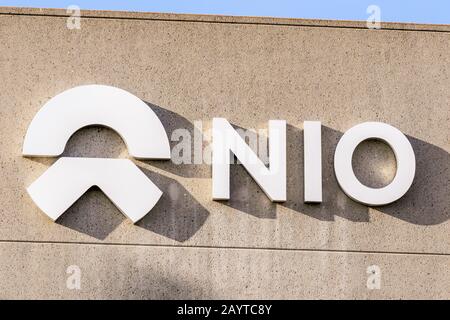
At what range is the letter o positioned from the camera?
11625 millimetres

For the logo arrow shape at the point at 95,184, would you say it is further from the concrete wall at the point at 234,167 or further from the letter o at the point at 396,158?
the letter o at the point at 396,158

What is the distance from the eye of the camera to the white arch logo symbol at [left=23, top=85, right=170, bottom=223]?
36.8 feet

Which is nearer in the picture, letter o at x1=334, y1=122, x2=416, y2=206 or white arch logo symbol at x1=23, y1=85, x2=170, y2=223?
white arch logo symbol at x1=23, y1=85, x2=170, y2=223

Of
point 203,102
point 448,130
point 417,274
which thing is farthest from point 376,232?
point 203,102

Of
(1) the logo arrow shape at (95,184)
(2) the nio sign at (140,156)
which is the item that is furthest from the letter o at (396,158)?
(1) the logo arrow shape at (95,184)

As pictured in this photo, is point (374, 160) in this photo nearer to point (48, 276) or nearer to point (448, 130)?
point (448, 130)

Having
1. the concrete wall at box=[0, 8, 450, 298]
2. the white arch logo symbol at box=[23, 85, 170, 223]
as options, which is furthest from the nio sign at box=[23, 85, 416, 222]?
the concrete wall at box=[0, 8, 450, 298]

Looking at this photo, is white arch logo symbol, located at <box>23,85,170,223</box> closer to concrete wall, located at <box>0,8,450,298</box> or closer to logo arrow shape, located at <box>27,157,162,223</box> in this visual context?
logo arrow shape, located at <box>27,157,162,223</box>

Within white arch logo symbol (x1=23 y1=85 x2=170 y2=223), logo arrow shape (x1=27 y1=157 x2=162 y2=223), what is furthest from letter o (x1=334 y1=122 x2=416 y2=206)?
logo arrow shape (x1=27 y1=157 x2=162 y2=223)

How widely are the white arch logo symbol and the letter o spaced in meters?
1.80

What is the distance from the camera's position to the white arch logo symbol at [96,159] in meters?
11.2

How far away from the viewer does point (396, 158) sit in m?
11.8

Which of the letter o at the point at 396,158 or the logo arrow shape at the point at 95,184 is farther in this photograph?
the letter o at the point at 396,158
